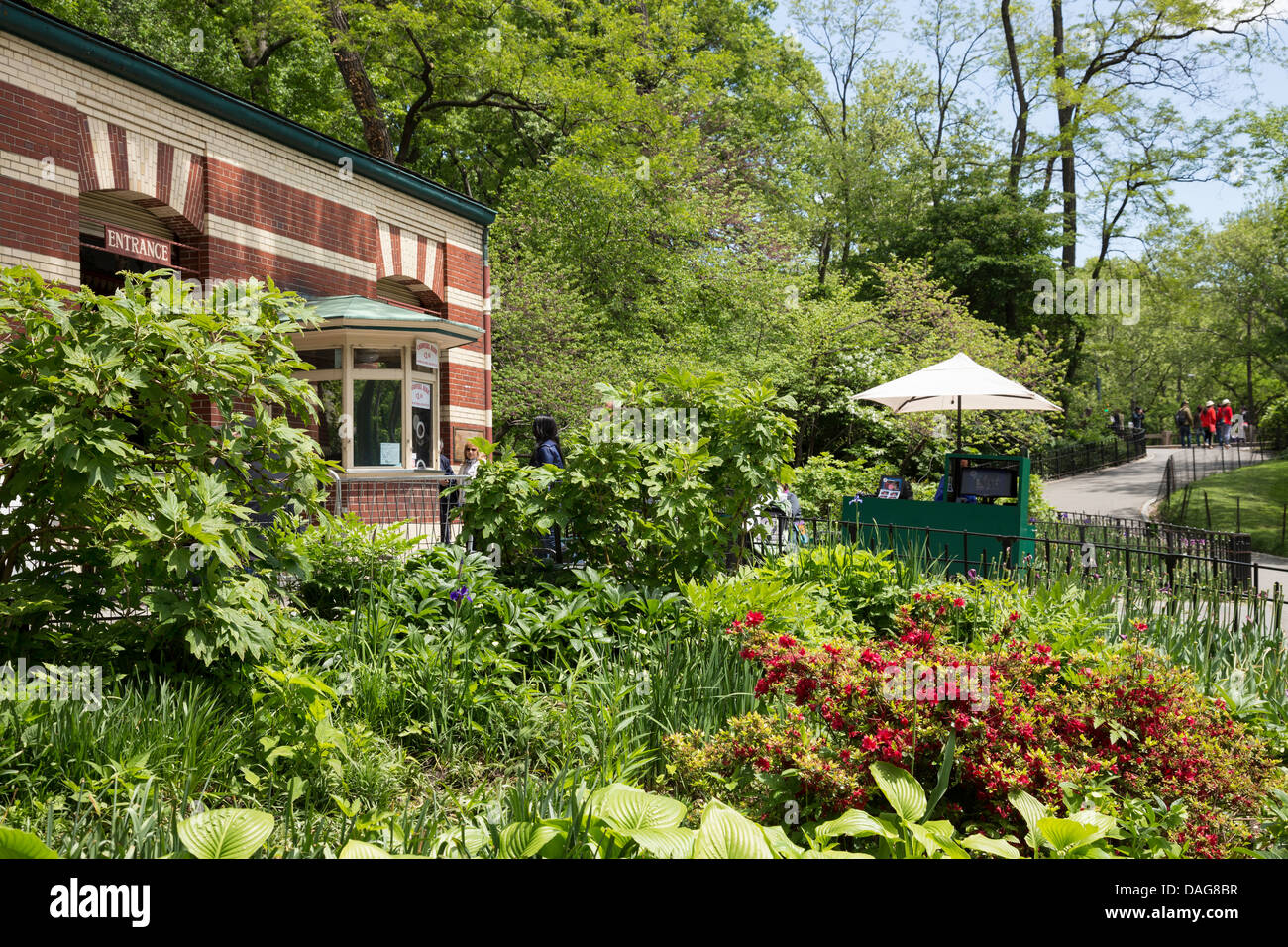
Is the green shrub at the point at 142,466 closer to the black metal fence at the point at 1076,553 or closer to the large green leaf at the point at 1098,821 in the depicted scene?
the large green leaf at the point at 1098,821

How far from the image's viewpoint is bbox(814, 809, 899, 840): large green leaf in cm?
265

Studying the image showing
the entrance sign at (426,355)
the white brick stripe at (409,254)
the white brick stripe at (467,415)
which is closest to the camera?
the entrance sign at (426,355)

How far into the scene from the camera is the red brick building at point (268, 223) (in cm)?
902

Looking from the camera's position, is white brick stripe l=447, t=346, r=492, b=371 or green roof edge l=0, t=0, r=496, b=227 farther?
white brick stripe l=447, t=346, r=492, b=371

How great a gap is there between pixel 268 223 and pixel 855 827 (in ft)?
39.7

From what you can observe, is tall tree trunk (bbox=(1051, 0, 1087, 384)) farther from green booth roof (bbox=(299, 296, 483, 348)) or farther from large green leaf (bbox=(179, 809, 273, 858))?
large green leaf (bbox=(179, 809, 273, 858))

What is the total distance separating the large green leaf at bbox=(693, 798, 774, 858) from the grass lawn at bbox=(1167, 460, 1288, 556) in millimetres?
16191

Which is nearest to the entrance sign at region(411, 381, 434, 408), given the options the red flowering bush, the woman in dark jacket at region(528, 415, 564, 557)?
the woman in dark jacket at region(528, 415, 564, 557)

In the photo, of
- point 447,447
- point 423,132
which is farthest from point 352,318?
point 423,132

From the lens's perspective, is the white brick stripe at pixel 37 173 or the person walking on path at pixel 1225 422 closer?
the white brick stripe at pixel 37 173

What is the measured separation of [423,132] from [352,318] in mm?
16445

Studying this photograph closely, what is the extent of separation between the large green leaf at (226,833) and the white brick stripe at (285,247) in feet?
34.6

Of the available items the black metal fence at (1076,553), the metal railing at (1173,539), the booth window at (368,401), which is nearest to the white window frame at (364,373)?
the booth window at (368,401)

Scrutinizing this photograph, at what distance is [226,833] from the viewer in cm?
250
